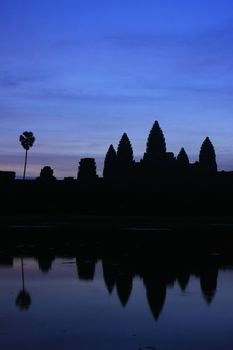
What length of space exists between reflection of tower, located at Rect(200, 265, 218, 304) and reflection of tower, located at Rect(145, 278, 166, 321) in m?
0.93

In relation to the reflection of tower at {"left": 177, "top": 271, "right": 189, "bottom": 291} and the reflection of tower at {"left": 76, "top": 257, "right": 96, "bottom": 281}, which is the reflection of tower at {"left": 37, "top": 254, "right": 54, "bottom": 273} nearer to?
the reflection of tower at {"left": 76, "top": 257, "right": 96, "bottom": 281}

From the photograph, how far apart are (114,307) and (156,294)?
5.65 feet

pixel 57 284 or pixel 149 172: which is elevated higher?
pixel 149 172

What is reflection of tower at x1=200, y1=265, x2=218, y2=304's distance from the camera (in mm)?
13070

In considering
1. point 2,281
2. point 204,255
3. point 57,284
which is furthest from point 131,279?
point 204,255

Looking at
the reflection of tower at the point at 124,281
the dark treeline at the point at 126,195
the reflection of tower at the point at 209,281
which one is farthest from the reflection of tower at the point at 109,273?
the dark treeline at the point at 126,195

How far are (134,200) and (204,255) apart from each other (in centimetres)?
4593

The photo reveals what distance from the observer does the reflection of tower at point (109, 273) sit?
1425 centimetres

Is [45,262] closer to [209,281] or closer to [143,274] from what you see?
[143,274]

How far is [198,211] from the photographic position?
63906 millimetres

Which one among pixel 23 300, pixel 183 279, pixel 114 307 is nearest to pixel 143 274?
pixel 183 279

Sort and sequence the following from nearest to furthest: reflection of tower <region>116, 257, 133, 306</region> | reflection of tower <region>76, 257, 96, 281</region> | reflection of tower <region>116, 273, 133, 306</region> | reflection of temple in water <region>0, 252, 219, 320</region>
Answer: reflection of tower <region>116, 273, 133, 306</region>, reflection of temple in water <region>0, 252, 219, 320</region>, reflection of tower <region>116, 257, 133, 306</region>, reflection of tower <region>76, 257, 96, 281</region>

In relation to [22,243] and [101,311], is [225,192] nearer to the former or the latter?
[22,243]

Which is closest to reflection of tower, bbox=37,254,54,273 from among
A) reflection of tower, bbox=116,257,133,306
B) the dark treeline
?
reflection of tower, bbox=116,257,133,306
